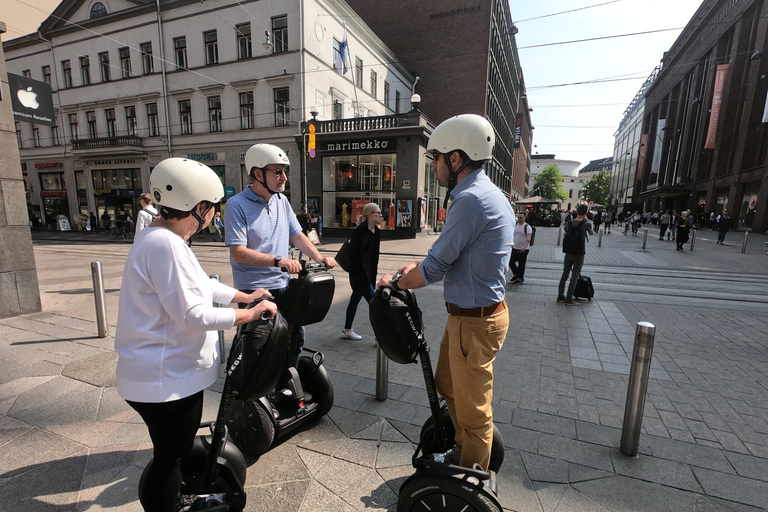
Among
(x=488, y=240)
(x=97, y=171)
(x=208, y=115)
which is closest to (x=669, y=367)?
(x=488, y=240)

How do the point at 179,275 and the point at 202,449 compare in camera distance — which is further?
the point at 202,449

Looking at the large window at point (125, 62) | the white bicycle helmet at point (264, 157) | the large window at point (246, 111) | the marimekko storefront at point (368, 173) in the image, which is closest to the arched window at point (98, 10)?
the large window at point (125, 62)

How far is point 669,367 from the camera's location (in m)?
4.04

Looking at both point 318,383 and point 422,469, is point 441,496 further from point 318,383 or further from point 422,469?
point 318,383

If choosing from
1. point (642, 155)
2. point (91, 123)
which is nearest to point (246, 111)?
point (91, 123)

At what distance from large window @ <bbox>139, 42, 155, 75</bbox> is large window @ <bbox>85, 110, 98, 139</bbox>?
5.89m

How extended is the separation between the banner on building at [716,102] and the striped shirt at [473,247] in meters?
38.4

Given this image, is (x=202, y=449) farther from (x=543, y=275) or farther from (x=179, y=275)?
(x=543, y=275)

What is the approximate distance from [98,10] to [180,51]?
7.87m

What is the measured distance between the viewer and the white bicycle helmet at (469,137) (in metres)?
1.86

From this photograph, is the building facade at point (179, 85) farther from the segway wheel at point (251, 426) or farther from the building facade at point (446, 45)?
the segway wheel at point (251, 426)

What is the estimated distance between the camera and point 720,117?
28.3 meters

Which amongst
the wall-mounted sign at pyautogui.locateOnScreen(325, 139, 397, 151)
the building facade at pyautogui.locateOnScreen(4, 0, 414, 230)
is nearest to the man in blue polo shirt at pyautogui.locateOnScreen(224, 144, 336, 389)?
the wall-mounted sign at pyautogui.locateOnScreen(325, 139, 397, 151)

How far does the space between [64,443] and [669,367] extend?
5794 mm
